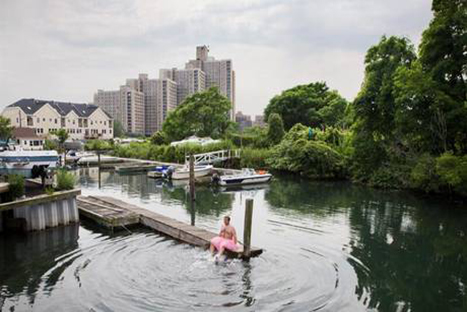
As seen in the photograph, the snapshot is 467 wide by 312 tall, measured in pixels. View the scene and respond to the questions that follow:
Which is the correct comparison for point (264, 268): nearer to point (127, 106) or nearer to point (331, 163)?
point (331, 163)

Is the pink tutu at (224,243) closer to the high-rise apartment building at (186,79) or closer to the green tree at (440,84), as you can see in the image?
the green tree at (440,84)

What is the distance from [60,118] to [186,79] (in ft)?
303

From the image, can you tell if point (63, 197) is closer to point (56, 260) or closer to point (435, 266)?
point (56, 260)

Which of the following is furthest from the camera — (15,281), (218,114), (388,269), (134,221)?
(218,114)

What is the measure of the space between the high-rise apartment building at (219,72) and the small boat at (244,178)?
382 feet

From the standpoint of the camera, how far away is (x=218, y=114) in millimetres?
61594

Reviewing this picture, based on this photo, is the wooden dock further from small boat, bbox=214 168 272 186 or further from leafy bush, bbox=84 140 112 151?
leafy bush, bbox=84 140 112 151

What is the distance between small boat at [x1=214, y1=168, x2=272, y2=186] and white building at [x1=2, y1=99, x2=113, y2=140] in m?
51.5

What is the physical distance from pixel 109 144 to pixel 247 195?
1820 inches

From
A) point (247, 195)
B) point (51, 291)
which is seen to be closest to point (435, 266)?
point (51, 291)

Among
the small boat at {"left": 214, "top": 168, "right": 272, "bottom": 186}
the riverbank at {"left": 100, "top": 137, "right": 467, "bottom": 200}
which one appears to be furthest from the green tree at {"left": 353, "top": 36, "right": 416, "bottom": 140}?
the small boat at {"left": 214, "top": 168, "right": 272, "bottom": 186}

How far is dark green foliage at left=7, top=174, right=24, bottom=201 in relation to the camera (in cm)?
1483

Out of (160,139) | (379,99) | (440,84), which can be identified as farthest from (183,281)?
(160,139)

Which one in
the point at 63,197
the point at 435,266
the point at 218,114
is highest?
the point at 218,114
